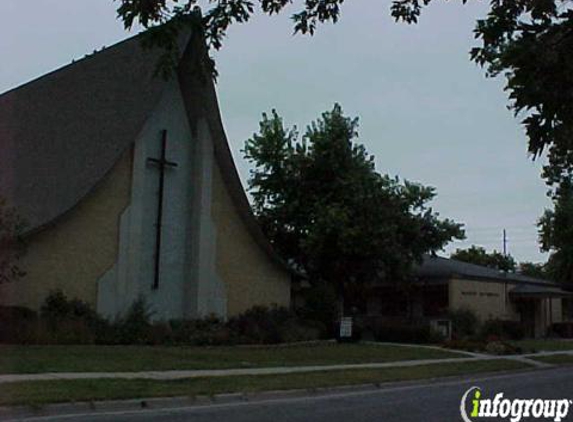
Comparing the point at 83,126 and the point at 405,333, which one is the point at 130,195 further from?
the point at 405,333

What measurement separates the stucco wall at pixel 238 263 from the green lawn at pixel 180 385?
37.7 ft

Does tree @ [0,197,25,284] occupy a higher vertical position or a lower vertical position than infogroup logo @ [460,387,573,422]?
higher

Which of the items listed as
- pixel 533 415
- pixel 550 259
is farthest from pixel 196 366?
pixel 550 259

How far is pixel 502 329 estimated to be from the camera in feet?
128

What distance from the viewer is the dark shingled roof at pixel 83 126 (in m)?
27.8

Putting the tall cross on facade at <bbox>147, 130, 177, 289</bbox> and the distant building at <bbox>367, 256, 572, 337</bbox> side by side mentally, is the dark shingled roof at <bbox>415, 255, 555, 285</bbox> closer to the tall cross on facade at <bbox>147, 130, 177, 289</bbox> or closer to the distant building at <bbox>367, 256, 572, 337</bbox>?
the distant building at <bbox>367, 256, 572, 337</bbox>

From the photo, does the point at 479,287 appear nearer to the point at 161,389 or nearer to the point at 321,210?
the point at 321,210

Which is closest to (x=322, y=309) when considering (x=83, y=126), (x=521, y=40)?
(x=83, y=126)

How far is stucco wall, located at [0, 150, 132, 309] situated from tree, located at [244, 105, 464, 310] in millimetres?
8851

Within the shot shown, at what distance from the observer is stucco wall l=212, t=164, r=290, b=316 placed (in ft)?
104

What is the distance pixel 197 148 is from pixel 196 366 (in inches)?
513

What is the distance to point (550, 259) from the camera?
2143 inches

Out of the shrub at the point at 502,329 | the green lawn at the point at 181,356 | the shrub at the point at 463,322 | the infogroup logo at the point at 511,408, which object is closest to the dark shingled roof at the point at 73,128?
the green lawn at the point at 181,356

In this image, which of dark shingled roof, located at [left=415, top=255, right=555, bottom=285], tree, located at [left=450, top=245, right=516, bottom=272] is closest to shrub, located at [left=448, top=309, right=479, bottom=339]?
dark shingled roof, located at [left=415, top=255, right=555, bottom=285]
